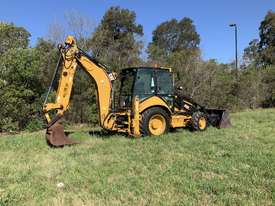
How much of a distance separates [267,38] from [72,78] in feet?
153

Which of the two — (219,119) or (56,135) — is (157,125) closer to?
(219,119)

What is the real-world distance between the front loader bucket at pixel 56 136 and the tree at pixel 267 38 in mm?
41453

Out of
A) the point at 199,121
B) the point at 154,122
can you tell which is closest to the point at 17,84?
the point at 154,122

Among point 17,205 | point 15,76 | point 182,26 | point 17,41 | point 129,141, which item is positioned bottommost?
point 17,205

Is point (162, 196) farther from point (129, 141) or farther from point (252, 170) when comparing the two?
point (129, 141)

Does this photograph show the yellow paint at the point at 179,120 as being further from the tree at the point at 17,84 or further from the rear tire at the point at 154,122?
the tree at the point at 17,84

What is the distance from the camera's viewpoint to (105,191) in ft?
19.2

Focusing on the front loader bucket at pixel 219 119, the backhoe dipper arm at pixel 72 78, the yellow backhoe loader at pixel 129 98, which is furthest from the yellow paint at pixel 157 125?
the front loader bucket at pixel 219 119

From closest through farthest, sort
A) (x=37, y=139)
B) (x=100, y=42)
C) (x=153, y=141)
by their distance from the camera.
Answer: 1. (x=153, y=141)
2. (x=37, y=139)
3. (x=100, y=42)

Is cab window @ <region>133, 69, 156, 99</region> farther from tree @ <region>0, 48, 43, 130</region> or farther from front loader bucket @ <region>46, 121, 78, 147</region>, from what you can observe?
tree @ <region>0, 48, 43, 130</region>

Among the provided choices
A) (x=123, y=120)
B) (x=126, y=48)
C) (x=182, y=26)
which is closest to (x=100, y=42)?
(x=126, y=48)

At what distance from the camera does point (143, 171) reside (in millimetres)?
6934

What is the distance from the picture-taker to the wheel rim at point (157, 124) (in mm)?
11367

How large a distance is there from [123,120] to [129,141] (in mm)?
1138
